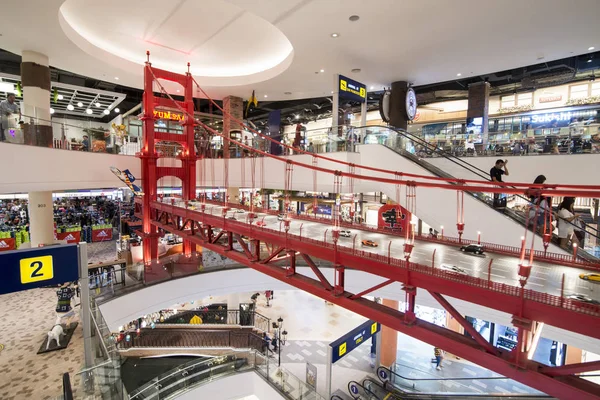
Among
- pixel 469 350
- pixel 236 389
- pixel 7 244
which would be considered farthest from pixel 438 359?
pixel 7 244

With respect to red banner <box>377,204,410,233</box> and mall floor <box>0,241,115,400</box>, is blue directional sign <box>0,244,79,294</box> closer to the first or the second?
mall floor <box>0,241,115,400</box>

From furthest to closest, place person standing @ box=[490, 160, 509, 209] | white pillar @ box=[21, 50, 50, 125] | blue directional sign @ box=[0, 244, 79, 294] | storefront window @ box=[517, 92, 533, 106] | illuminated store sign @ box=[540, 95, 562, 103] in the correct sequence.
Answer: storefront window @ box=[517, 92, 533, 106], illuminated store sign @ box=[540, 95, 562, 103], white pillar @ box=[21, 50, 50, 125], person standing @ box=[490, 160, 509, 209], blue directional sign @ box=[0, 244, 79, 294]

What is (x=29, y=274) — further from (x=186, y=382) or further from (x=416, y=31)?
(x=416, y=31)

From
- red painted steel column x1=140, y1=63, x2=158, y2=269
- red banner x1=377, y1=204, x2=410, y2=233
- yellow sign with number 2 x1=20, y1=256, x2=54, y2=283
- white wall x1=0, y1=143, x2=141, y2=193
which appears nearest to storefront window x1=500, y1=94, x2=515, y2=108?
red banner x1=377, y1=204, x2=410, y2=233

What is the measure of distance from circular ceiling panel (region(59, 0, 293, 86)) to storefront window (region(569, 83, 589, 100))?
548 inches

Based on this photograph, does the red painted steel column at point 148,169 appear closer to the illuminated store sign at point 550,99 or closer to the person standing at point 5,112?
the person standing at point 5,112

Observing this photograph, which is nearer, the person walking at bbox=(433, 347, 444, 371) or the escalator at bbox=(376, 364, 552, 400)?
the escalator at bbox=(376, 364, 552, 400)

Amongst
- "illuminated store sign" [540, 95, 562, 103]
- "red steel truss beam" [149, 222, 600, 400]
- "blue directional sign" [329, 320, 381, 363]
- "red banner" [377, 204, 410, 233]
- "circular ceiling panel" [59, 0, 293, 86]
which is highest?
"circular ceiling panel" [59, 0, 293, 86]

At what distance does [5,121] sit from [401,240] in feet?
35.5

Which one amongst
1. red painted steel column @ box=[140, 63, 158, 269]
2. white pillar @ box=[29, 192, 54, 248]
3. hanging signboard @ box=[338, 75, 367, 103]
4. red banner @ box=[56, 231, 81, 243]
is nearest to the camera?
red painted steel column @ box=[140, 63, 158, 269]

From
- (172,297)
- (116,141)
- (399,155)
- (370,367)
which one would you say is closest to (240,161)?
(116,141)

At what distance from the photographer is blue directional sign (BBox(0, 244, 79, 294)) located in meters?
4.06

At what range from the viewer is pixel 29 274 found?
4219 mm

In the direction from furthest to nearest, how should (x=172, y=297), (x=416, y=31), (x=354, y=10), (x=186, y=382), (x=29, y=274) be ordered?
(x=172, y=297), (x=186, y=382), (x=416, y=31), (x=354, y=10), (x=29, y=274)
